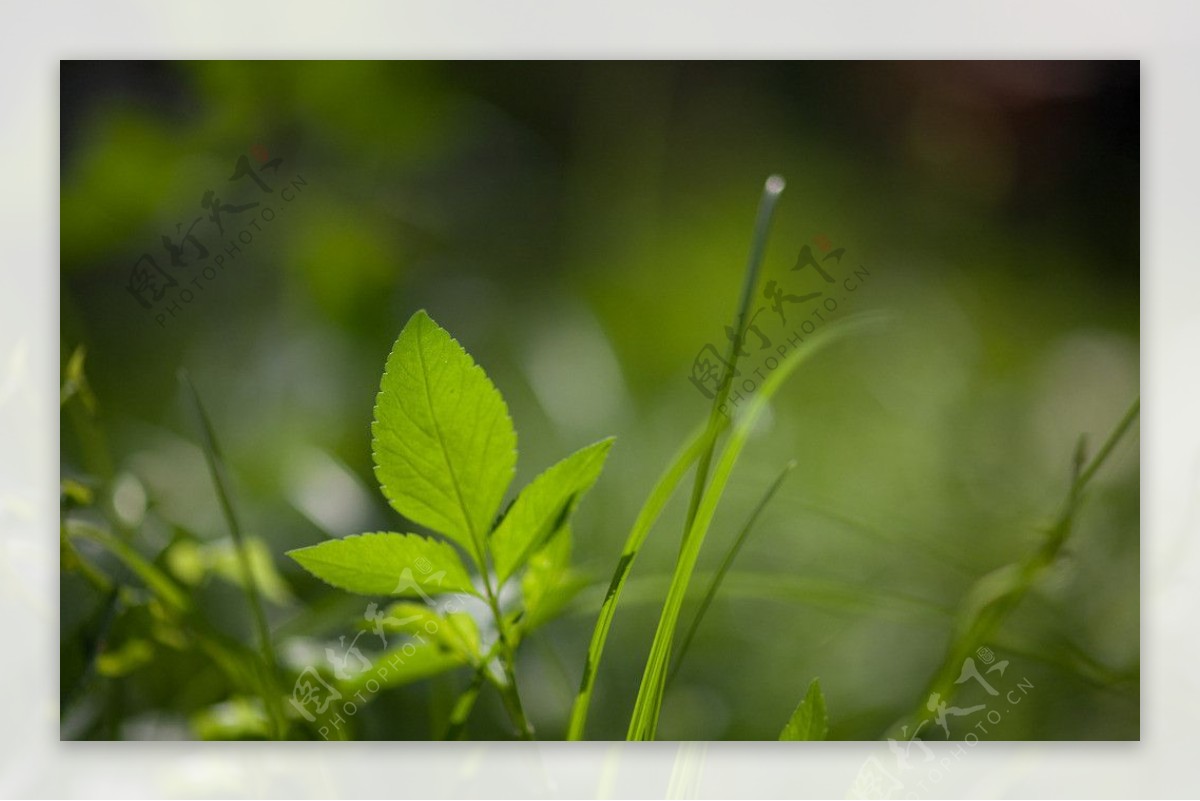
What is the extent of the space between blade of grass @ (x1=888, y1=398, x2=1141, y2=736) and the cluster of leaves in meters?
0.44

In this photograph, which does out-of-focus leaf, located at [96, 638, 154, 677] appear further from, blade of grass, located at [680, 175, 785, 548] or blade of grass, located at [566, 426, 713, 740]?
blade of grass, located at [680, 175, 785, 548]

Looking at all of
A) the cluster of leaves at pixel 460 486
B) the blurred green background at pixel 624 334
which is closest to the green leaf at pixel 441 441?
the cluster of leaves at pixel 460 486

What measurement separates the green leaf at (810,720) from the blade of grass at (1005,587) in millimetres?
75

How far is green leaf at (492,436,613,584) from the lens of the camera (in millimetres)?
860

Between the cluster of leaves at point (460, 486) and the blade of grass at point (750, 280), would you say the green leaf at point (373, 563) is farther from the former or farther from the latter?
the blade of grass at point (750, 280)

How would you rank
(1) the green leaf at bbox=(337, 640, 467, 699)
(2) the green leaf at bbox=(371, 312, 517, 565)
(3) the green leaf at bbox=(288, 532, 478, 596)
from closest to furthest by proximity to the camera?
(2) the green leaf at bbox=(371, 312, 517, 565) → (3) the green leaf at bbox=(288, 532, 478, 596) → (1) the green leaf at bbox=(337, 640, 467, 699)

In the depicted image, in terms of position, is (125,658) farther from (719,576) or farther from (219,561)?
(719,576)

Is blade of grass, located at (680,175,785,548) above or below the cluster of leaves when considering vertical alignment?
above

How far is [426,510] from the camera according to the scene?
84cm

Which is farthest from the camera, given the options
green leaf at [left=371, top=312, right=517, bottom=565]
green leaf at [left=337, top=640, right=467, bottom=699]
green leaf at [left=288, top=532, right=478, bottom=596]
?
green leaf at [left=337, top=640, right=467, bottom=699]

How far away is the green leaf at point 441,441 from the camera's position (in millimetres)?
835

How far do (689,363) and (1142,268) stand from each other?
19.3 inches

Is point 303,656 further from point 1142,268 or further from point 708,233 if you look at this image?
point 1142,268

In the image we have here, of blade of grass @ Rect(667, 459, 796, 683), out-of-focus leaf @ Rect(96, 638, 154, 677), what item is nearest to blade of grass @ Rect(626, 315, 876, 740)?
blade of grass @ Rect(667, 459, 796, 683)
